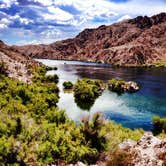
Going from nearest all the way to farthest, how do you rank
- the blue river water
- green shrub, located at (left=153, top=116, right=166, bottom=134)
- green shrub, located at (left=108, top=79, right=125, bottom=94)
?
1. green shrub, located at (left=153, top=116, right=166, bottom=134)
2. the blue river water
3. green shrub, located at (left=108, top=79, right=125, bottom=94)

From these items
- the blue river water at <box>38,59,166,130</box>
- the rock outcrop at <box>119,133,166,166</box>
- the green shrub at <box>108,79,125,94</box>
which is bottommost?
the blue river water at <box>38,59,166,130</box>

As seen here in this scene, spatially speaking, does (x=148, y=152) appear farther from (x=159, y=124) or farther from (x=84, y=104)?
(x=84, y=104)

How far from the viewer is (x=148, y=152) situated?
92.9 ft

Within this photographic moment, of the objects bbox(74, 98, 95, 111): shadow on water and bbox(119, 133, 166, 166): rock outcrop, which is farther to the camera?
bbox(74, 98, 95, 111): shadow on water

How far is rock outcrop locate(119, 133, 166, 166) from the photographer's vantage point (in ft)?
86.8

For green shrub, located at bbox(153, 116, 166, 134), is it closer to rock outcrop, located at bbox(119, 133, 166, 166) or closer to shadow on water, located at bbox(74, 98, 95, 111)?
shadow on water, located at bbox(74, 98, 95, 111)

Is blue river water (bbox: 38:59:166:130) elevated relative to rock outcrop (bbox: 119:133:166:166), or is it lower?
lower

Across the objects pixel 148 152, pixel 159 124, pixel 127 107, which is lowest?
pixel 127 107

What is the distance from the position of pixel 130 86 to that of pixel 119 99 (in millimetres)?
25001

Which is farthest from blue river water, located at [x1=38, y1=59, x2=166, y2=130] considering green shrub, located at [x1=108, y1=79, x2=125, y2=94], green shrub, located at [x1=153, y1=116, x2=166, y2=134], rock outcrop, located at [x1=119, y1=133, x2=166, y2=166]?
rock outcrop, located at [x1=119, y1=133, x2=166, y2=166]

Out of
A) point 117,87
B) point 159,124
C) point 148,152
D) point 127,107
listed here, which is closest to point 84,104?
point 127,107

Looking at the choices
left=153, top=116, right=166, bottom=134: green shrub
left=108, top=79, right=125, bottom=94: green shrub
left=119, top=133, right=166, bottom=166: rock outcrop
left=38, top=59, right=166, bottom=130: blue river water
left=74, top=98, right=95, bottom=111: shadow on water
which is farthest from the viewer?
left=108, top=79, right=125, bottom=94: green shrub

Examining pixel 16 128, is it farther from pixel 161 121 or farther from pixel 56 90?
pixel 56 90

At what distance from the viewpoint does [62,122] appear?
64.0m
